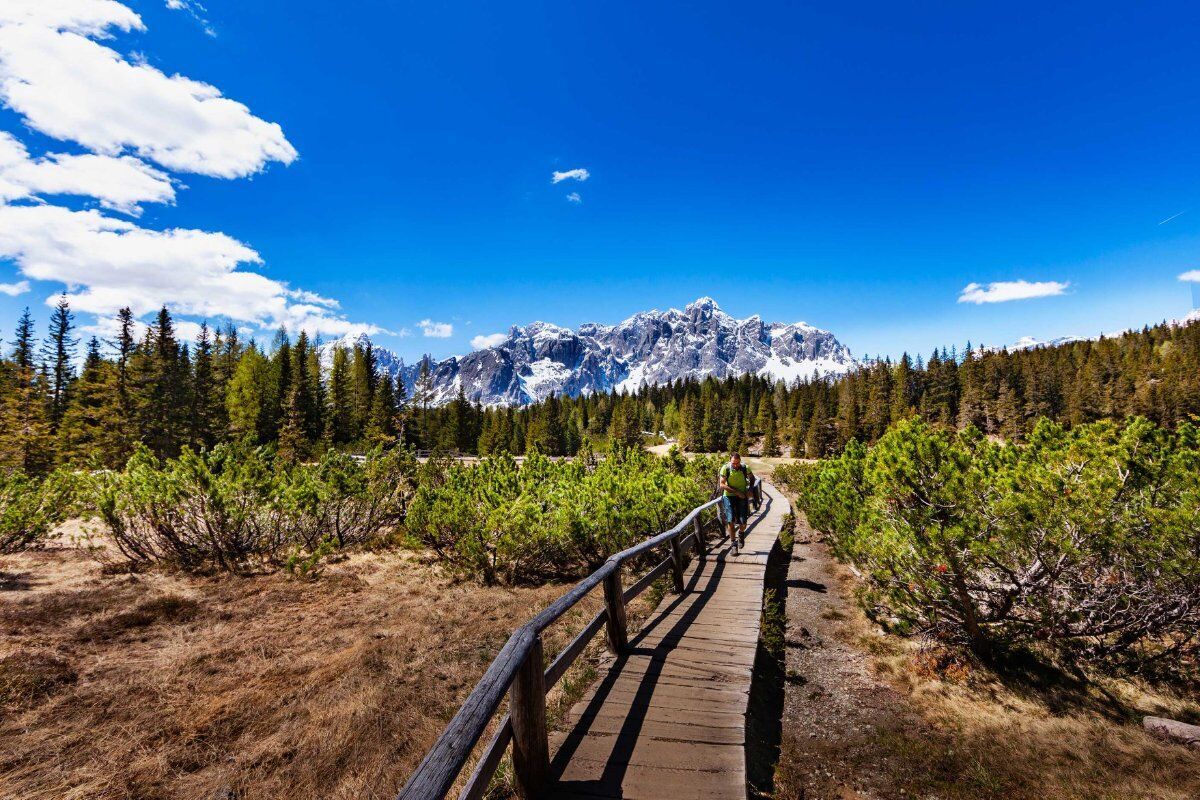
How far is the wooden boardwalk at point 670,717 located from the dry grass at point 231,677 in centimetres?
196

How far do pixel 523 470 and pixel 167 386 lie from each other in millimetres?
43014

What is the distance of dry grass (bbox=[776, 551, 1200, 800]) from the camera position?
4887 mm

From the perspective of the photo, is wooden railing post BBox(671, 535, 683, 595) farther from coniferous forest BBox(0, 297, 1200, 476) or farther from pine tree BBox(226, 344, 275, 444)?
pine tree BBox(226, 344, 275, 444)

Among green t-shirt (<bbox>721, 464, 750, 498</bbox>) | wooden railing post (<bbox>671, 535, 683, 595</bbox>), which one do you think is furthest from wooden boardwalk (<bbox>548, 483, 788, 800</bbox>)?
green t-shirt (<bbox>721, 464, 750, 498</bbox>)

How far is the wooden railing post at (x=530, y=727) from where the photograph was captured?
338cm

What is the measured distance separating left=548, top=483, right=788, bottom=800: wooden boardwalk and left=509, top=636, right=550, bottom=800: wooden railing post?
0.73 ft

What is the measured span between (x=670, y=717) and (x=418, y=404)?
67837mm

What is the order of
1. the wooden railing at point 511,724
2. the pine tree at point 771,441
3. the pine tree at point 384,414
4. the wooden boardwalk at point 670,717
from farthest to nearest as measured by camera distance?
the pine tree at point 771,441, the pine tree at point 384,414, the wooden boardwalk at point 670,717, the wooden railing at point 511,724

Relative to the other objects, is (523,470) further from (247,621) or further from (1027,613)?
(1027,613)

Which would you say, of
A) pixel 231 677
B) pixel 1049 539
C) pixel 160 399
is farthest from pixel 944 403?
pixel 160 399

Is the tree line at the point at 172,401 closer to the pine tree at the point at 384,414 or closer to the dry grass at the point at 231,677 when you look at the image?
the pine tree at the point at 384,414

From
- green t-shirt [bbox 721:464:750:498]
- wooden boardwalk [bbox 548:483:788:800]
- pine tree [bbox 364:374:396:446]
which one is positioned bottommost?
wooden boardwalk [bbox 548:483:788:800]

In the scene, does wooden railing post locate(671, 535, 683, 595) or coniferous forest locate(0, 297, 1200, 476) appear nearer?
wooden railing post locate(671, 535, 683, 595)

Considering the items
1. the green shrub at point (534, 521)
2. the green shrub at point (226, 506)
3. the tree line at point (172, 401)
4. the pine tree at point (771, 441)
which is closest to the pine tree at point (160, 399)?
the tree line at point (172, 401)
